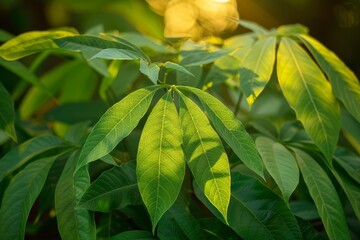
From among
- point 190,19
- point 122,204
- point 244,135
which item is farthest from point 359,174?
point 190,19

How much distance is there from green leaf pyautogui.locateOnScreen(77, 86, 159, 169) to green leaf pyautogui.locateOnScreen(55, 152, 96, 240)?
0.05 metres

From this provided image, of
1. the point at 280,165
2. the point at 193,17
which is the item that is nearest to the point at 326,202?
the point at 280,165

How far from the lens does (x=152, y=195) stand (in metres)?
0.62

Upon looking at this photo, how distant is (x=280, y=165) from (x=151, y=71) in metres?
0.21

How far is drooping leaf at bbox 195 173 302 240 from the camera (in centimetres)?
69

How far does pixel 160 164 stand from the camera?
2.05 ft

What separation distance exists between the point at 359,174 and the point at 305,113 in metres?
0.13

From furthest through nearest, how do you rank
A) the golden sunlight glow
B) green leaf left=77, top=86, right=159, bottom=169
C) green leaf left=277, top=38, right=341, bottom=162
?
1. the golden sunlight glow
2. green leaf left=277, top=38, right=341, bottom=162
3. green leaf left=77, top=86, right=159, bottom=169

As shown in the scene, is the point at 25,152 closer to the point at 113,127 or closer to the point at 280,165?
the point at 113,127

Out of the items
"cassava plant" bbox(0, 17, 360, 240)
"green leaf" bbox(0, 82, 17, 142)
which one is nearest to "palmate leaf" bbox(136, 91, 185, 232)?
"cassava plant" bbox(0, 17, 360, 240)

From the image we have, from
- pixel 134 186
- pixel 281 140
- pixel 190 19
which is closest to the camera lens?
pixel 134 186

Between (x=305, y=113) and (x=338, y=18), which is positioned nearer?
(x=305, y=113)

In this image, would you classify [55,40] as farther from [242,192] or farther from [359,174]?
[359,174]

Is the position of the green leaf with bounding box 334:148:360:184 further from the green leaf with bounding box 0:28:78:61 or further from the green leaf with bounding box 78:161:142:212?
the green leaf with bounding box 0:28:78:61
